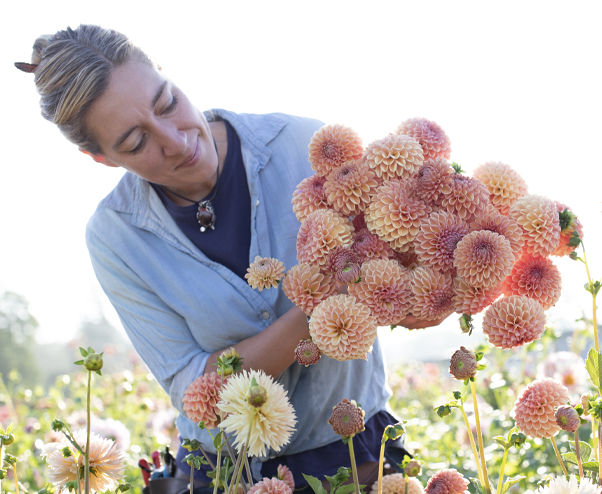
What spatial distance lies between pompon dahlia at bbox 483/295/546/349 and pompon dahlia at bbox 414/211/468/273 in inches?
3.5

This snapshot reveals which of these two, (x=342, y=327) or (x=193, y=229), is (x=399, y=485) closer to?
(x=342, y=327)

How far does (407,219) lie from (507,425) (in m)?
1.28

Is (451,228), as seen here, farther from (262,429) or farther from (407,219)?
(262,429)

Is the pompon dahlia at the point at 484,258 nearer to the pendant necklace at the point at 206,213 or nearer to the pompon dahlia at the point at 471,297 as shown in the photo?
the pompon dahlia at the point at 471,297

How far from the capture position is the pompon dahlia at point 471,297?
0.66 meters

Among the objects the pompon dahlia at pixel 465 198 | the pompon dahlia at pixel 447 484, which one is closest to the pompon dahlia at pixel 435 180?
the pompon dahlia at pixel 465 198

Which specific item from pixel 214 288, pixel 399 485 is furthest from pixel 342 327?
pixel 214 288

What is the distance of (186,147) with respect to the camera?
1167 millimetres

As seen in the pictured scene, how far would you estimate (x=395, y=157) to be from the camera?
2.32ft

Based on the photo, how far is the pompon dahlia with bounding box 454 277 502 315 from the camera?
0.66 metres

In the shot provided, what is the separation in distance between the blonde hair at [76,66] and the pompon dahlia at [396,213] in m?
0.76

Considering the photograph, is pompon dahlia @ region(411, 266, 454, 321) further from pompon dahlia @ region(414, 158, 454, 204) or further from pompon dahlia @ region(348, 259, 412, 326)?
pompon dahlia @ region(414, 158, 454, 204)

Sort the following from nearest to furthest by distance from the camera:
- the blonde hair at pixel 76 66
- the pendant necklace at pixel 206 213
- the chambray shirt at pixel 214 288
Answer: the blonde hair at pixel 76 66, the chambray shirt at pixel 214 288, the pendant necklace at pixel 206 213

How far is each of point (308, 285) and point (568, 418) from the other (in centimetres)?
41
